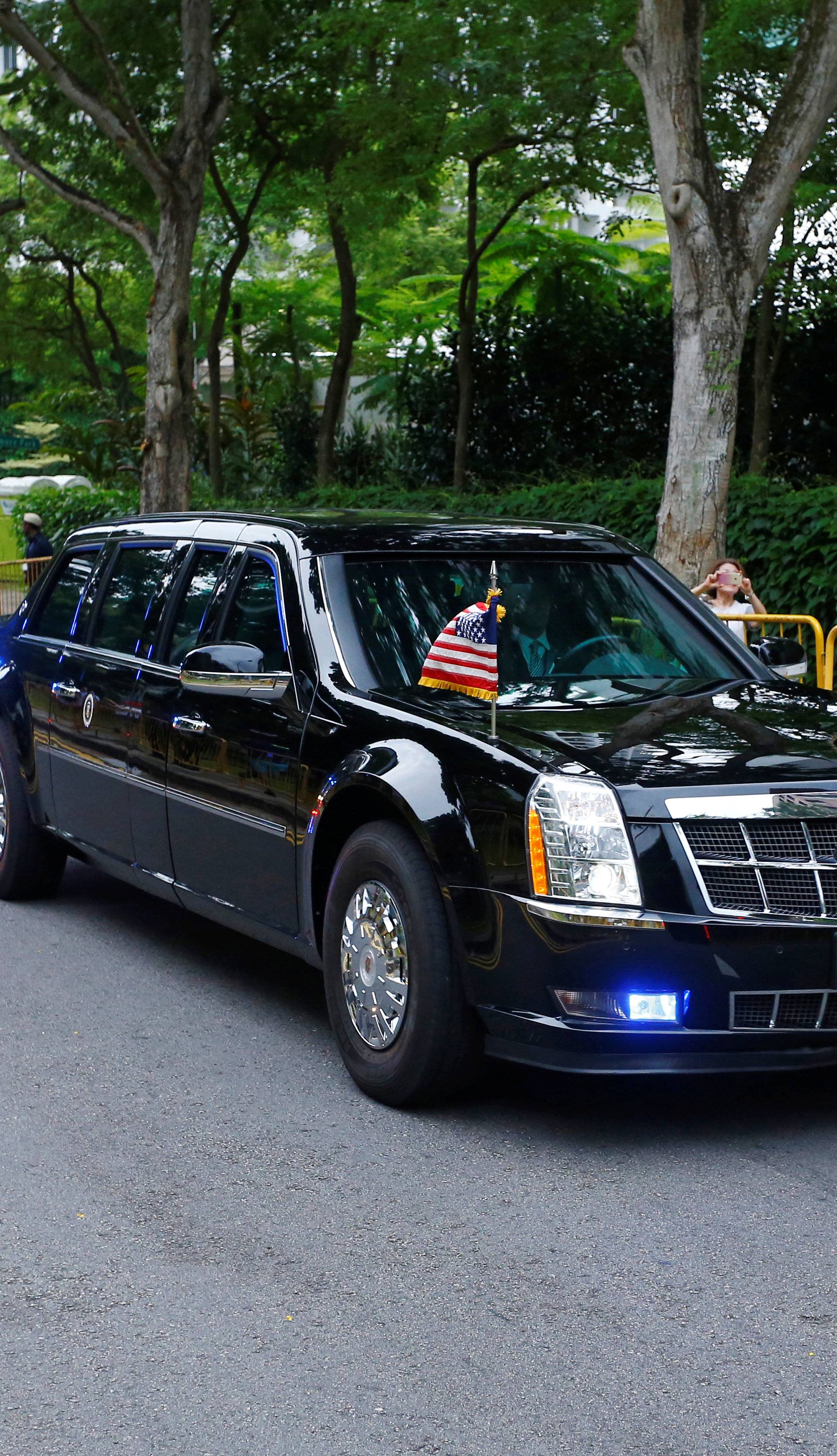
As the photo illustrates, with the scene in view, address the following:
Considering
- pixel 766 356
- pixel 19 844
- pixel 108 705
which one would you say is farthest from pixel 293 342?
pixel 108 705

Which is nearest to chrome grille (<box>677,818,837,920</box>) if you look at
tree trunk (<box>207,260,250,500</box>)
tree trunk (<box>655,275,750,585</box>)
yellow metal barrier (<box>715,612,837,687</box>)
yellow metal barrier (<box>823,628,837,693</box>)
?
yellow metal barrier (<box>715,612,837,687</box>)

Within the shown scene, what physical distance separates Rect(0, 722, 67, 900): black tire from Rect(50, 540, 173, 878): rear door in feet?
1.27

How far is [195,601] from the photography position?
258 inches

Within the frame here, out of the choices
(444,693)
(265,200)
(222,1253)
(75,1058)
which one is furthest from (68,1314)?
(265,200)

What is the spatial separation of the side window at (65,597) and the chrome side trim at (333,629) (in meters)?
A: 2.03

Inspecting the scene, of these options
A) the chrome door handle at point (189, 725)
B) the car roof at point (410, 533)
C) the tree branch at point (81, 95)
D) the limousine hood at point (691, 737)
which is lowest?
the chrome door handle at point (189, 725)

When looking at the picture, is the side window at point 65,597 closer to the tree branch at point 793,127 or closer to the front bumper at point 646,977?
the front bumper at point 646,977

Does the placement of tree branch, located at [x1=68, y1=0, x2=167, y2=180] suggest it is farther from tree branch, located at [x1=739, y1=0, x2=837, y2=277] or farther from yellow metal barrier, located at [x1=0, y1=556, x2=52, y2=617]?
tree branch, located at [x1=739, y1=0, x2=837, y2=277]

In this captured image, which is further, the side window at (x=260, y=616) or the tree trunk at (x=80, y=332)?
the tree trunk at (x=80, y=332)

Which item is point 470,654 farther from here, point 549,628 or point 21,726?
point 21,726

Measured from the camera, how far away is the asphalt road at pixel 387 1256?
10.5 feet

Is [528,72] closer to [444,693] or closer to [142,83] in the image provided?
[142,83]

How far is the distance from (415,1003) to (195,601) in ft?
7.45

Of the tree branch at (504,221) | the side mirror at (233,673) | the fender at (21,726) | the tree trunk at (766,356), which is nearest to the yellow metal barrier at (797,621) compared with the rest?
the fender at (21,726)
